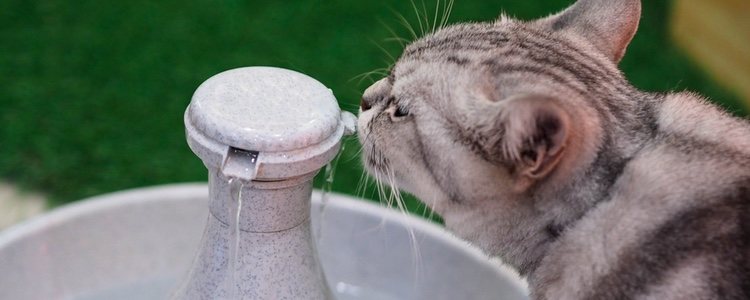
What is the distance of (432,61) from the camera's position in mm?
1114

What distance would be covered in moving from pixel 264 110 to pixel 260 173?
7 cm

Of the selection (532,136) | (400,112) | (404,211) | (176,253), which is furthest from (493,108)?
(176,253)

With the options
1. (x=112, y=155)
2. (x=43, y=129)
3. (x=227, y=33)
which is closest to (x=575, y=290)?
(x=112, y=155)

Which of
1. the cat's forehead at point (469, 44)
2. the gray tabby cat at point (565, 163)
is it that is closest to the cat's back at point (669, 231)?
the gray tabby cat at point (565, 163)

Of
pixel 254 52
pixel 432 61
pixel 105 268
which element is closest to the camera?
pixel 432 61

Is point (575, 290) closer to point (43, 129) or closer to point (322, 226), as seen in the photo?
point (322, 226)

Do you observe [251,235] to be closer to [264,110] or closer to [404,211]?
[264,110]

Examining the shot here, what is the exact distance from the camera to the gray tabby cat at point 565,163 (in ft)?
3.08

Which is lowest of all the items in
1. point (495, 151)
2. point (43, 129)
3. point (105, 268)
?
point (43, 129)

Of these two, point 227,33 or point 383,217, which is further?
point 227,33

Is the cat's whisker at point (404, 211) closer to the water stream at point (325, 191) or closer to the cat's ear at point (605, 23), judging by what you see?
the water stream at point (325, 191)

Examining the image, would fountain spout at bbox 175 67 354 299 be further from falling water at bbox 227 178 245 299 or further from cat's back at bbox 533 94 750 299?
cat's back at bbox 533 94 750 299

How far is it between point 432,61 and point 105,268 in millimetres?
658

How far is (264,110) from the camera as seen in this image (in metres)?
0.97
